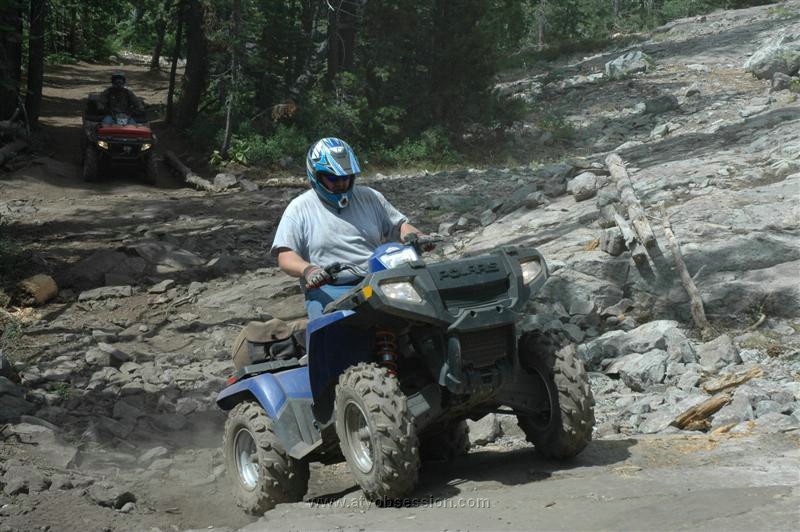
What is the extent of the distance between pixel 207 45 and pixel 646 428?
838 inches

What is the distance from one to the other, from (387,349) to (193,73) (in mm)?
23152

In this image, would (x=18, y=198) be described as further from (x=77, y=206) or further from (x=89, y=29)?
(x=89, y=29)

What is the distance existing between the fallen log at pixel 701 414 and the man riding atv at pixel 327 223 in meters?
2.56

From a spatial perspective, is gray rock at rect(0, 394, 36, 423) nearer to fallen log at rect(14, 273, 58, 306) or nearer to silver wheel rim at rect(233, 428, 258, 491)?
silver wheel rim at rect(233, 428, 258, 491)

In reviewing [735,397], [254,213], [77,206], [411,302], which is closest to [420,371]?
[411,302]

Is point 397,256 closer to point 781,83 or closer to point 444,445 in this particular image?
point 444,445

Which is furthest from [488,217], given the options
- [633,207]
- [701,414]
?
[701,414]

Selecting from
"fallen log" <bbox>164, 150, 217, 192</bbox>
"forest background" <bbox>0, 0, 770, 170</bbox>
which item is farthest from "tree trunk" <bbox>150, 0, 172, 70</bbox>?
"fallen log" <bbox>164, 150, 217, 192</bbox>

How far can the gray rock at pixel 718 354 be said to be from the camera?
28.3 feet

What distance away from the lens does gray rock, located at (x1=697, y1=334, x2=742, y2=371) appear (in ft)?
28.3

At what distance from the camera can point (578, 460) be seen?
572 cm

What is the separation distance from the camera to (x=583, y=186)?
1433cm

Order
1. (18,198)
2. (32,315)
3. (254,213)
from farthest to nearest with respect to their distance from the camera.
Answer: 1. (18,198)
2. (254,213)
3. (32,315)

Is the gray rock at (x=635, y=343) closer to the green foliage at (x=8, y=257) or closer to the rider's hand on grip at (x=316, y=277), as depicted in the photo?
the rider's hand on grip at (x=316, y=277)
